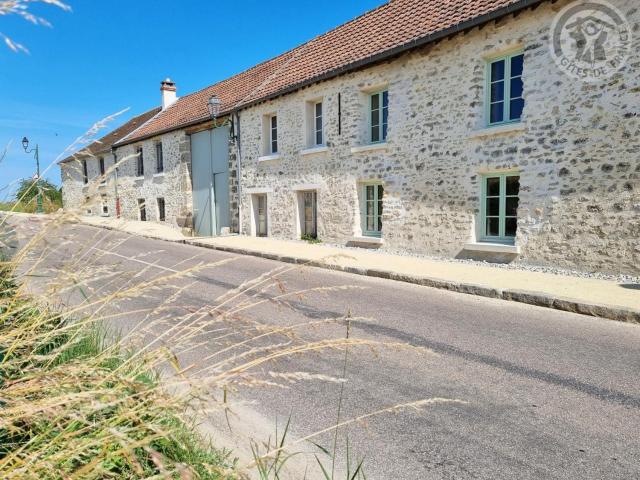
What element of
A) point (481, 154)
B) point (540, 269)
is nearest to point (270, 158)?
point (481, 154)

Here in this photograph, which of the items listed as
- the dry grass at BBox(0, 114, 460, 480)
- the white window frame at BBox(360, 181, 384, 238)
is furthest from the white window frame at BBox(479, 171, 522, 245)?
the dry grass at BBox(0, 114, 460, 480)

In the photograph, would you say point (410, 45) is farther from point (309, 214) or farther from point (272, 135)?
point (272, 135)

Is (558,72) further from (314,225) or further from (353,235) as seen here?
(314,225)

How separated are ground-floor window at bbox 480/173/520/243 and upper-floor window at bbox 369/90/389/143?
3257 mm

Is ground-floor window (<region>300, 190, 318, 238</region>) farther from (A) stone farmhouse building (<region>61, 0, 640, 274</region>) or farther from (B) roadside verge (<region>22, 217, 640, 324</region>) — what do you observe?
(B) roadside verge (<region>22, 217, 640, 324</region>)

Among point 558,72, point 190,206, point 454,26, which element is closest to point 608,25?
point 558,72

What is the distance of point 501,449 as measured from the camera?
2.46 meters

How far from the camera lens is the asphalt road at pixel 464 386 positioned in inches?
90.5

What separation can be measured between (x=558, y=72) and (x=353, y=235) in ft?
19.9

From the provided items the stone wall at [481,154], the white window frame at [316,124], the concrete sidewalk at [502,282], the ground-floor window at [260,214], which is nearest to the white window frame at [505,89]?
the stone wall at [481,154]

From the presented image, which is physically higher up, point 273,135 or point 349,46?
point 349,46

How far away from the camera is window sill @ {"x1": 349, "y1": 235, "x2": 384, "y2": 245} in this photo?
1093cm

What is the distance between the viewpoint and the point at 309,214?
43.7 ft
